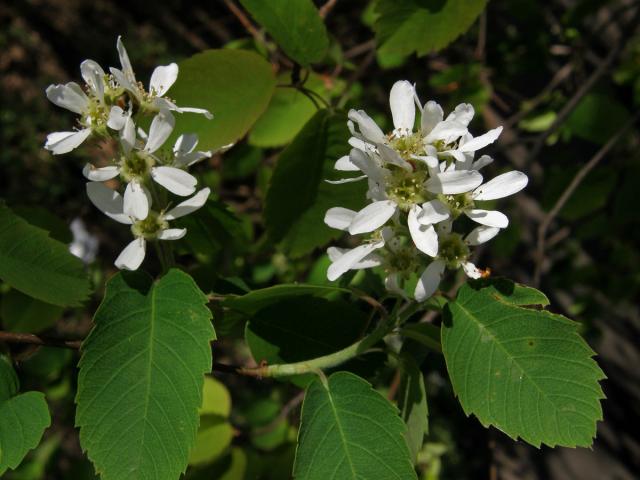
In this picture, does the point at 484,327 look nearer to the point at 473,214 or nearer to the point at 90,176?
the point at 473,214

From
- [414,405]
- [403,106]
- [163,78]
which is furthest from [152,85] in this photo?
[414,405]

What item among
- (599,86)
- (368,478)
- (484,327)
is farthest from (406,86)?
(599,86)

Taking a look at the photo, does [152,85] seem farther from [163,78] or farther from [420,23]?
[420,23]

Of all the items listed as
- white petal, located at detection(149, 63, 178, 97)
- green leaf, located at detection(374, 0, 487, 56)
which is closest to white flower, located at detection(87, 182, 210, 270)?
white petal, located at detection(149, 63, 178, 97)

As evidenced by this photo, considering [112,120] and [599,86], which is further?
[599,86]

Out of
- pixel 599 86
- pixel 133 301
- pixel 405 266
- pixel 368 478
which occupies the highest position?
pixel 133 301

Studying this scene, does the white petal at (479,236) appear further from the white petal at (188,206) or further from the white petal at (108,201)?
the white petal at (108,201)

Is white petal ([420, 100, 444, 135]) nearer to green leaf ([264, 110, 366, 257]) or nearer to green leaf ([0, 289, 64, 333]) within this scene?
green leaf ([264, 110, 366, 257])

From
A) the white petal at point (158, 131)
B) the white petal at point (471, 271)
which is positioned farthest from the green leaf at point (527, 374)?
the white petal at point (158, 131)
